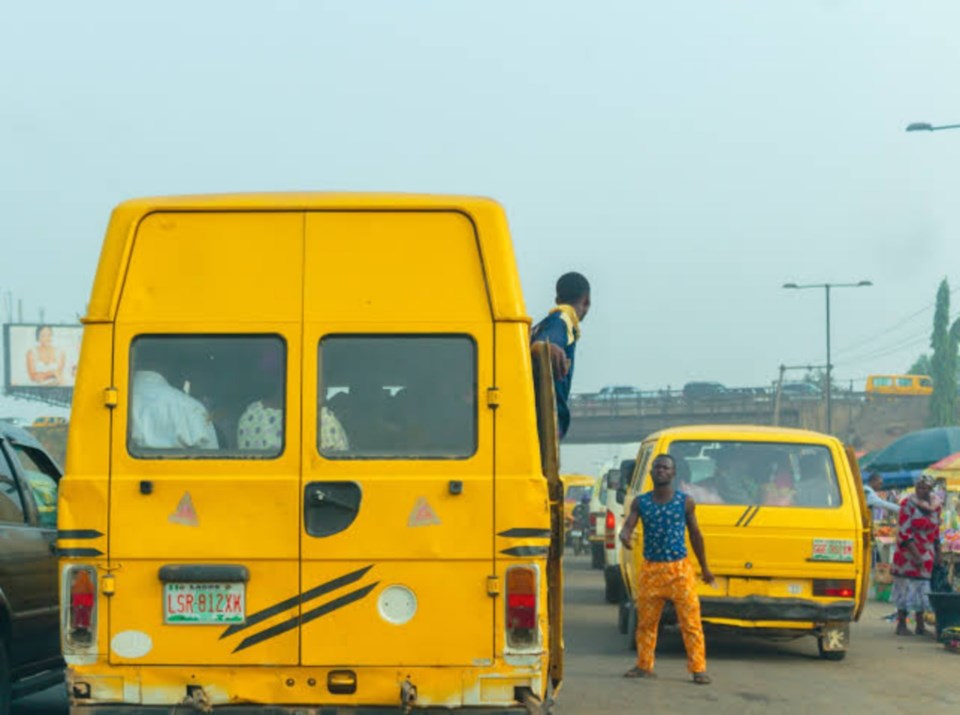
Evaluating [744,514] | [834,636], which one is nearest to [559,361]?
[744,514]

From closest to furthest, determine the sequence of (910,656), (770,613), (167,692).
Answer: (167,692) < (770,613) < (910,656)

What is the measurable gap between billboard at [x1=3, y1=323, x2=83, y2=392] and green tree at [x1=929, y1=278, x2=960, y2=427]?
48.1 meters

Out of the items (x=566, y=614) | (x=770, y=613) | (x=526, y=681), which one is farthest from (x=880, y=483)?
(x=526, y=681)

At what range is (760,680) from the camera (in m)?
13.2

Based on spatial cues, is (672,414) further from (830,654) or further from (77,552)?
(77,552)

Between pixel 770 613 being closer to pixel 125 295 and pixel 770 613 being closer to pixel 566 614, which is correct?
pixel 566 614

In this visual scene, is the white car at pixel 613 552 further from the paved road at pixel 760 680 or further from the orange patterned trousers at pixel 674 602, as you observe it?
the orange patterned trousers at pixel 674 602

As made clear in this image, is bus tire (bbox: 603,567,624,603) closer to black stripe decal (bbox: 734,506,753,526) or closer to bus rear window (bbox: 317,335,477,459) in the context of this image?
black stripe decal (bbox: 734,506,753,526)

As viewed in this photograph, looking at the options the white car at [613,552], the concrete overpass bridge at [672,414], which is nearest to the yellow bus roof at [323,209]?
the white car at [613,552]

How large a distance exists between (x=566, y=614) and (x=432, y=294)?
534 inches

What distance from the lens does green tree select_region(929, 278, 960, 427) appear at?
314 ft

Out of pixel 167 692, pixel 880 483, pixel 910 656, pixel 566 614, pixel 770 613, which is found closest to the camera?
pixel 167 692

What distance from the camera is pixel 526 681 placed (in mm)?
7281

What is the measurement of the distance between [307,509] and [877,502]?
57.4ft
